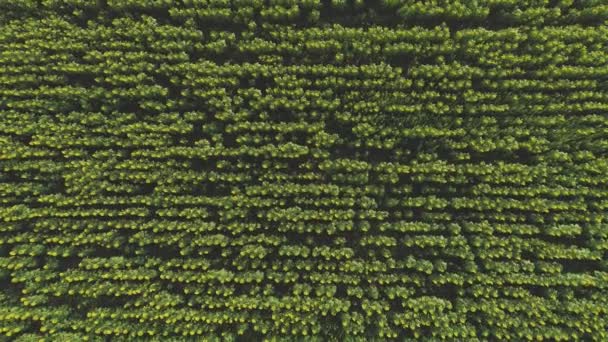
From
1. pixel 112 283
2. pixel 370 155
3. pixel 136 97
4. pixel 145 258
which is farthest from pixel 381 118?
pixel 112 283

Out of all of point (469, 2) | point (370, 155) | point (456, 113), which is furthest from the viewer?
point (370, 155)

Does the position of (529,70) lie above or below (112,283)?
above

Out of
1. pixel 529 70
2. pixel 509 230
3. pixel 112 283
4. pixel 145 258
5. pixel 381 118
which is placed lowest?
pixel 112 283

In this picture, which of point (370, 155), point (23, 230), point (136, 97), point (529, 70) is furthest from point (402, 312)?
point (23, 230)

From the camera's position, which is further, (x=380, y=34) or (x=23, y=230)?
(x=23, y=230)

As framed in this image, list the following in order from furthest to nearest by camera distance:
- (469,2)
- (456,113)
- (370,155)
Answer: (370,155) < (456,113) < (469,2)

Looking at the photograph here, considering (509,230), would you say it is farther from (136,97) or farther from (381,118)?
(136,97)

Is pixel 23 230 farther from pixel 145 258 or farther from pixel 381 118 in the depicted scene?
pixel 381 118
